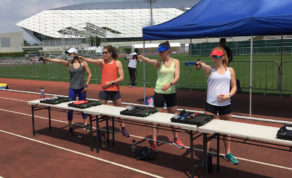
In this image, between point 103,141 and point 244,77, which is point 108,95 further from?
point 244,77

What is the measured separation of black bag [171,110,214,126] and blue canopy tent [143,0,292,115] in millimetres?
3525

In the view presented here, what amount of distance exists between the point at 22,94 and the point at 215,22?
10.4 m

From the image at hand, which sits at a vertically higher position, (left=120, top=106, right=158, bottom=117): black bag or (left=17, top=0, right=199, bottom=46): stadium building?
(left=17, top=0, right=199, bottom=46): stadium building

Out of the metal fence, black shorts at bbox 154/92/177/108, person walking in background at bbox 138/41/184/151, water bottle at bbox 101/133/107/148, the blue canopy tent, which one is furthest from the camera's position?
the metal fence

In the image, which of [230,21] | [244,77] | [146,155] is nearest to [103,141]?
[146,155]

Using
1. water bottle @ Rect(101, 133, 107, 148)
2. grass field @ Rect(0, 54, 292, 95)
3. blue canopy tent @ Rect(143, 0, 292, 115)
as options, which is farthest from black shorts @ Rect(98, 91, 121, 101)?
grass field @ Rect(0, 54, 292, 95)

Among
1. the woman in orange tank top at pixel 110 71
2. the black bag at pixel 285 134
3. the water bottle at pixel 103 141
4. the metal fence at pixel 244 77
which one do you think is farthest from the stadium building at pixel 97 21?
the black bag at pixel 285 134

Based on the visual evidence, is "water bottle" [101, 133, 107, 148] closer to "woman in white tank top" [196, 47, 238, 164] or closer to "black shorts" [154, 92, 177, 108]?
"black shorts" [154, 92, 177, 108]

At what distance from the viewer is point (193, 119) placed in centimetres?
385

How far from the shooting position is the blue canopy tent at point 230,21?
625 cm

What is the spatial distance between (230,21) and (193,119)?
3869mm

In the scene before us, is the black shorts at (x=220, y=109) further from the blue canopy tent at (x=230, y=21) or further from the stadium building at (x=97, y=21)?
the stadium building at (x=97, y=21)

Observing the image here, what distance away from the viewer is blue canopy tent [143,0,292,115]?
246 inches

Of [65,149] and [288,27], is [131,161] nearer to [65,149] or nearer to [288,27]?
[65,149]
